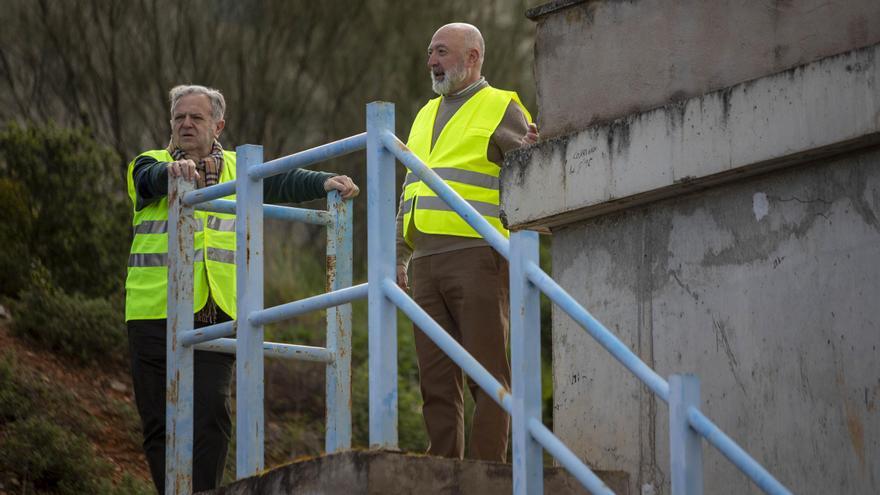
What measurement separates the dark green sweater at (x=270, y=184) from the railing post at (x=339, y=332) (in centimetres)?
12

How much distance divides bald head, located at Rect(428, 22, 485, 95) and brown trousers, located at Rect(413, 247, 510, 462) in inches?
29.4

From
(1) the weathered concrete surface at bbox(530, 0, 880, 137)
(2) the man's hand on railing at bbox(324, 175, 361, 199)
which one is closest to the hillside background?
(2) the man's hand on railing at bbox(324, 175, 361, 199)

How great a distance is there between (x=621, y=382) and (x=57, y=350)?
5699 millimetres

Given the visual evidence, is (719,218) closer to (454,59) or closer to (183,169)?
Answer: (454,59)

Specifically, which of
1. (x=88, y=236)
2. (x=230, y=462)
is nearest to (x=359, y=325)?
(x=88, y=236)

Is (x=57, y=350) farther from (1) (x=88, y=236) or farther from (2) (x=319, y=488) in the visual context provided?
(2) (x=319, y=488)

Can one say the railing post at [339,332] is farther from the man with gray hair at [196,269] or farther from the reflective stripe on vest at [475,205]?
the reflective stripe on vest at [475,205]

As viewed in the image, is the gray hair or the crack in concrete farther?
the gray hair

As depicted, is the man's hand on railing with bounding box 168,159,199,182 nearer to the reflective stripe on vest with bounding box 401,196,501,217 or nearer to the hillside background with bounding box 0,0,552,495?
the reflective stripe on vest with bounding box 401,196,501,217

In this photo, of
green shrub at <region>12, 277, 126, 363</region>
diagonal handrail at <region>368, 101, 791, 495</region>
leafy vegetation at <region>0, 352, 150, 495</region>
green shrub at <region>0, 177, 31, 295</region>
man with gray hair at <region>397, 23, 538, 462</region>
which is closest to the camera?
diagonal handrail at <region>368, 101, 791, 495</region>

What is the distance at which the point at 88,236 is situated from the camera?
36.4ft

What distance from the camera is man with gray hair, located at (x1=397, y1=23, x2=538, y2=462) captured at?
228 inches

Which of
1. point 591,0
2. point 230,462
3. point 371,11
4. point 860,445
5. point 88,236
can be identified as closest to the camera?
point 860,445

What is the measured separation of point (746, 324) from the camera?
507 centimetres
